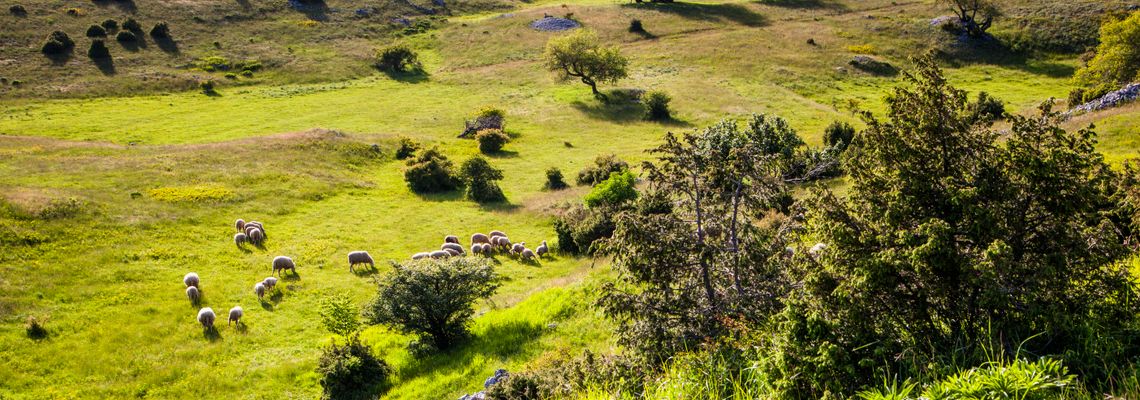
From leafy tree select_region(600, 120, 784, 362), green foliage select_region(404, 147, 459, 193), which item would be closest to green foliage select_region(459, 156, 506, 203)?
green foliage select_region(404, 147, 459, 193)

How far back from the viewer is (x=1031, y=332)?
8.40m

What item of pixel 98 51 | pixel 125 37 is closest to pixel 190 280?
pixel 98 51

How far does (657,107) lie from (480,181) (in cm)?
2799

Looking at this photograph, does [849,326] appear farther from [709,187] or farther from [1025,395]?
[709,187]

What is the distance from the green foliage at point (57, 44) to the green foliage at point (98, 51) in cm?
271

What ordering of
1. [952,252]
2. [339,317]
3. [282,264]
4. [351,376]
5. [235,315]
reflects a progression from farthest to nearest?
[282,264]
[235,315]
[339,317]
[351,376]
[952,252]

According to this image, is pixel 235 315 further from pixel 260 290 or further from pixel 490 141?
pixel 490 141

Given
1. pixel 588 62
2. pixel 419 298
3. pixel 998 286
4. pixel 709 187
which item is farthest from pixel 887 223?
pixel 588 62

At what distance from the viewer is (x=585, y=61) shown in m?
79.2

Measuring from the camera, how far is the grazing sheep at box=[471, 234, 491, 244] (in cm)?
3781

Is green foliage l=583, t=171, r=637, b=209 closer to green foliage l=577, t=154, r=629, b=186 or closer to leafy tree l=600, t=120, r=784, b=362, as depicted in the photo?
green foliage l=577, t=154, r=629, b=186

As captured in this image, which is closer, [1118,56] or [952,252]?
[952,252]

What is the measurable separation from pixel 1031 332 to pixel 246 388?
22.8 metres

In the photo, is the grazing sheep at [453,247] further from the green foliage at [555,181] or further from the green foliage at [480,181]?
the green foliage at [555,181]
